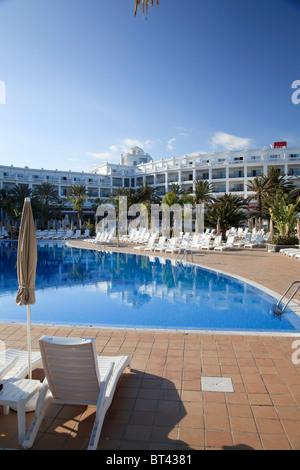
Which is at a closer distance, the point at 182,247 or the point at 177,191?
the point at 182,247

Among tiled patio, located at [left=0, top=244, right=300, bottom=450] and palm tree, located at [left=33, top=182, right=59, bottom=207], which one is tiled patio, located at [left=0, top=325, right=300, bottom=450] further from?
palm tree, located at [left=33, top=182, right=59, bottom=207]

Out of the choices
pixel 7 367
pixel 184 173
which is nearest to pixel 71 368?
pixel 7 367

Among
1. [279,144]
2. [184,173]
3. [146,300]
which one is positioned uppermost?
[279,144]

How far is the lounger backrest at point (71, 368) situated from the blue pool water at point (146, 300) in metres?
2.76

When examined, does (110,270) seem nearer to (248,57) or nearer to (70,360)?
(248,57)

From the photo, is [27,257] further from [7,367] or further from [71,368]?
[71,368]

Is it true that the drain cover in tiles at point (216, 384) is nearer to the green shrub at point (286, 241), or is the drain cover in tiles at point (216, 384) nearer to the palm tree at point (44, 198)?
the green shrub at point (286, 241)

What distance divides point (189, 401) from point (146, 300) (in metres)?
5.18

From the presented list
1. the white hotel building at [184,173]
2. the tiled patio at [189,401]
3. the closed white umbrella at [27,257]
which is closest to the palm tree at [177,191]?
the white hotel building at [184,173]

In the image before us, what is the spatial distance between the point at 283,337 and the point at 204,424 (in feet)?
8.58

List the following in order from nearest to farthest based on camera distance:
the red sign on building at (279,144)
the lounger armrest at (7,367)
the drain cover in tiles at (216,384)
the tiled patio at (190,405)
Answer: the tiled patio at (190,405) < the lounger armrest at (7,367) < the drain cover in tiles at (216,384) < the red sign on building at (279,144)

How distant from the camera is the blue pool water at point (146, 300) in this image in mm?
6589

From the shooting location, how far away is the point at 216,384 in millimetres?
3516

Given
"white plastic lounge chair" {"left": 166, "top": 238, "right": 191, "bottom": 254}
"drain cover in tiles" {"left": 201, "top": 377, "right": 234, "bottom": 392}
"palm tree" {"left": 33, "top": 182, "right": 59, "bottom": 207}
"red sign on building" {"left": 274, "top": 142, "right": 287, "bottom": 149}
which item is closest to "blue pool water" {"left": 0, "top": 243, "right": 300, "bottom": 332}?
"drain cover in tiles" {"left": 201, "top": 377, "right": 234, "bottom": 392}
